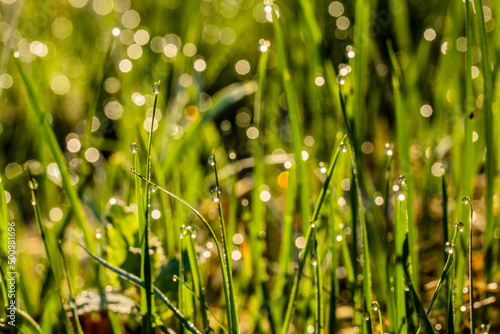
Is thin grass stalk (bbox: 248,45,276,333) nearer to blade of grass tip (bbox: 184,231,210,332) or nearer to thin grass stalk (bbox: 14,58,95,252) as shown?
blade of grass tip (bbox: 184,231,210,332)

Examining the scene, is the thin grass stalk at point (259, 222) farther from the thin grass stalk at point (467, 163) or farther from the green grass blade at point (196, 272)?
the thin grass stalk at point (467, 163)

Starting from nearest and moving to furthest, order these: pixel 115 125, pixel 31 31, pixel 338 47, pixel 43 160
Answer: pixel 43 160, pixel 115 125, pixel 338 47, pixel 31 31

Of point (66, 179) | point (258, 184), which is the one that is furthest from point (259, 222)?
point (66, 179)

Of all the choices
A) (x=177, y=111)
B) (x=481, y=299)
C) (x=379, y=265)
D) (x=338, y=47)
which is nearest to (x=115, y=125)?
(x=177, y=111)

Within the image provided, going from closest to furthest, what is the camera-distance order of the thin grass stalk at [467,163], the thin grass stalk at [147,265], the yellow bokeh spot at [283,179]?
the thin grass stalk at [147,265] → the thin grass stalk at [467,163] → the yellow bokeh spot at [283,179]

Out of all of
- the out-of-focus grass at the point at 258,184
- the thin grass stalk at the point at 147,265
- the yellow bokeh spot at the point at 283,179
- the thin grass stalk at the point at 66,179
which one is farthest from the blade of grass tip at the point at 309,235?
the yellow bokeh spot at the point at 283,179

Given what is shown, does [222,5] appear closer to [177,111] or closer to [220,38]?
[220,38]

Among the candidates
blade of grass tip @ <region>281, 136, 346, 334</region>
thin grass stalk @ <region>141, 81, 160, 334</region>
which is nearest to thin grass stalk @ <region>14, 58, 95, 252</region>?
thin grass stalk @ <region>141, 81, 160, 334</region>
